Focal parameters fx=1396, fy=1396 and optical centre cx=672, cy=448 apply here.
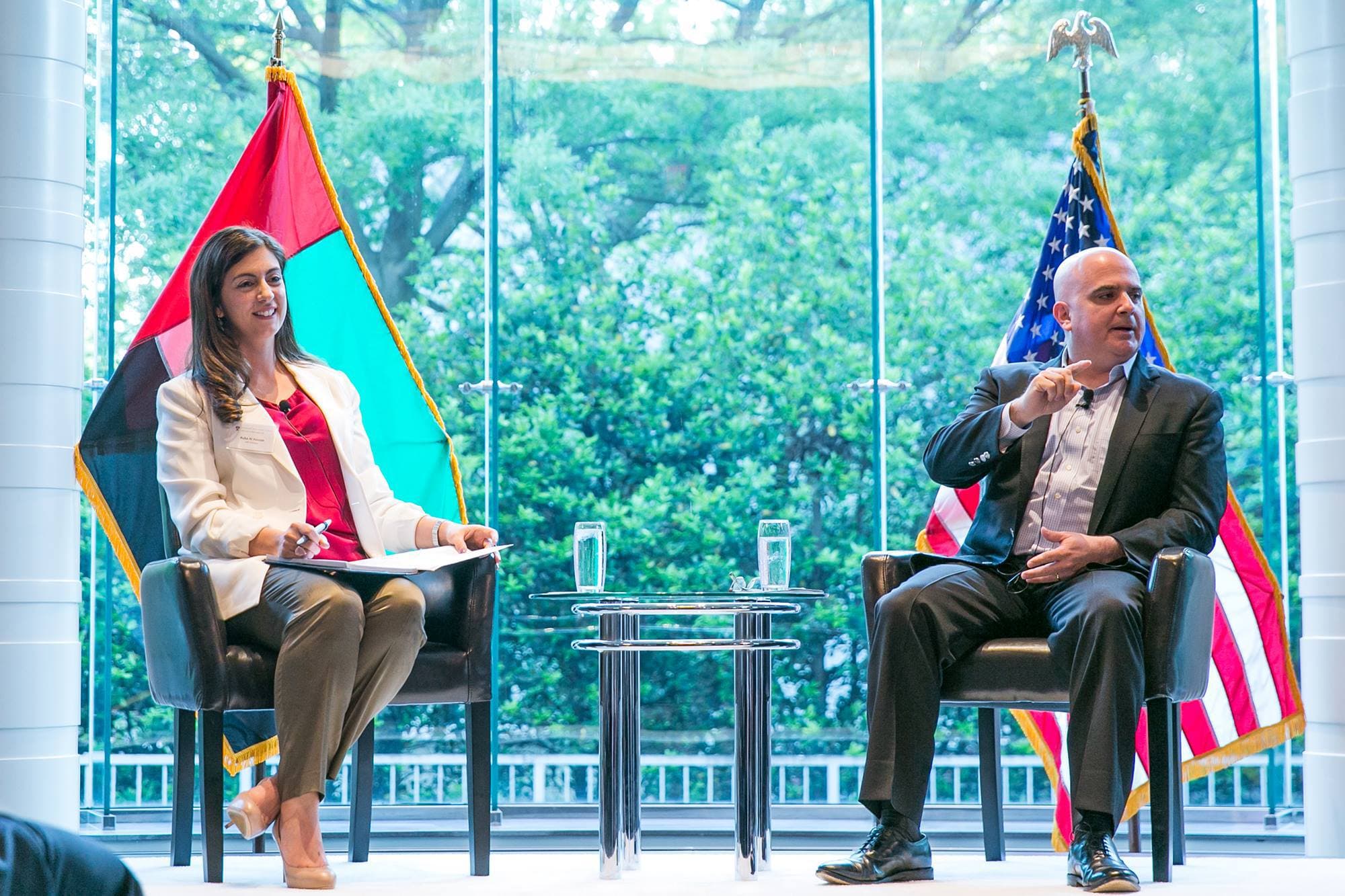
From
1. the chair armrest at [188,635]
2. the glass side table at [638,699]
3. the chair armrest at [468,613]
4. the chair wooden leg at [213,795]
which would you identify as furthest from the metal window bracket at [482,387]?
the chair wooden leg at [213,795]

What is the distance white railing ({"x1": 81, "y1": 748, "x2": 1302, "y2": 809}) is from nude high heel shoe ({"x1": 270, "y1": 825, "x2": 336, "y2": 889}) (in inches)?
78.1

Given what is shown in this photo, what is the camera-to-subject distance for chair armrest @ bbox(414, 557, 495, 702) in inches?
109

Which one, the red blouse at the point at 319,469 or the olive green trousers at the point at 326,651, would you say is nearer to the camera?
the olive green trousers at the point at 326,651

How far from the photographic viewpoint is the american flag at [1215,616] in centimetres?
339

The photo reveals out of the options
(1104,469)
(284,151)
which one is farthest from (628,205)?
(1104,469)

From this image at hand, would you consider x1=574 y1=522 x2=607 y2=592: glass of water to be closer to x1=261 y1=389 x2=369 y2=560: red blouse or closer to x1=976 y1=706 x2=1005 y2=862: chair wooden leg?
x1=261 y1=389 x2=369 y2=560: red blouse

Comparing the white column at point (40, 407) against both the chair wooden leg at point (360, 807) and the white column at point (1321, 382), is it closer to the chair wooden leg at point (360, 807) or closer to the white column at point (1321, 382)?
the chair wooden leg at point (360, 807)

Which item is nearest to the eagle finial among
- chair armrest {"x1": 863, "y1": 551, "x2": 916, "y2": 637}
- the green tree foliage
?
the green tree foliage

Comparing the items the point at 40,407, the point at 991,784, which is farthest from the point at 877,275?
the point at 40,407

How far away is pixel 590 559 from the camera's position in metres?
2.86

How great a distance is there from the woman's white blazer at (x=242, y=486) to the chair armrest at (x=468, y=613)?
0.48ft

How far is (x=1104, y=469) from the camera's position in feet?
8.89

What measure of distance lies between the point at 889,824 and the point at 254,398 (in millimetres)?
1503

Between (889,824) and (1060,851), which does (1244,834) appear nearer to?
(1060,851)
